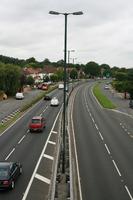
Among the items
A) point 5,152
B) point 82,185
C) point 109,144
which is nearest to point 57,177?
point 82,185

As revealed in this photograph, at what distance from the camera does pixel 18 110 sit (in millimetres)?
72125

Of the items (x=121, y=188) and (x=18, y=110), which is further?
(x=18, y=110)

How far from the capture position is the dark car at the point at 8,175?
2533 cm

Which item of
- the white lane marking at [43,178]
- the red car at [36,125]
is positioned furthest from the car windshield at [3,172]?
the red car at [36,125]

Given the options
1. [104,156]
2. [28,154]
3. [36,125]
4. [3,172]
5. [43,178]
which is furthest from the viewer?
[36,125]

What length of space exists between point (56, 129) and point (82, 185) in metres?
24.5

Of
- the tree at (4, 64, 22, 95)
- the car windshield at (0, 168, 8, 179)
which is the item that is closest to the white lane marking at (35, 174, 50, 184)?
the car windshield at (0, 168, 8, 179)

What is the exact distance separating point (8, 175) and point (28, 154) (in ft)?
35.1

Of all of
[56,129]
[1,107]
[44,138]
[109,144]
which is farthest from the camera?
[1,107]

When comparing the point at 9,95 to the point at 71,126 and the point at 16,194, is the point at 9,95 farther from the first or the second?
the point at 16,194

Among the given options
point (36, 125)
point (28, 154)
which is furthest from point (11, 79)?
point (28, 154)

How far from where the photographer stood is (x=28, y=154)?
36.6 meters

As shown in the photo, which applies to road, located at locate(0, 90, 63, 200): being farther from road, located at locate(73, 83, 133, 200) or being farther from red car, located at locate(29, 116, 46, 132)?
road, located at locate(73, 83, 133, 200)

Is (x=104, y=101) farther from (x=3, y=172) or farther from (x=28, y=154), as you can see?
(x=3, y=172)
